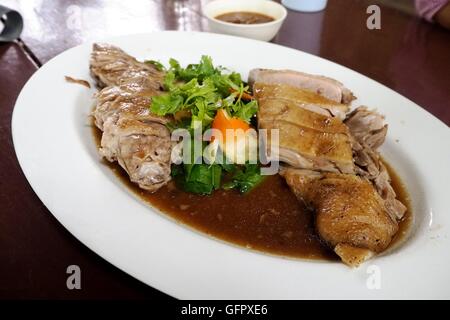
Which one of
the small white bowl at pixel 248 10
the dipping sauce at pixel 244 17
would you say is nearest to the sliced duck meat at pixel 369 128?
the small white bowl at pixel 248 10

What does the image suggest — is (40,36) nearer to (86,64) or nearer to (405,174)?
(86,64)

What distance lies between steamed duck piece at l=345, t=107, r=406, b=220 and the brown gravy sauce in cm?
9

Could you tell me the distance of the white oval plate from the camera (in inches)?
60.9

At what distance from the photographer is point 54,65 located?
2688mm

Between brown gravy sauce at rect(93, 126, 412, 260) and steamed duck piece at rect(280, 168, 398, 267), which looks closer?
steamed duck piece at rect(280, 168, 398, 267)

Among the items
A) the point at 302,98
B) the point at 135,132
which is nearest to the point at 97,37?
the point at 135,132

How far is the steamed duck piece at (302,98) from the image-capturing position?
8.00ft

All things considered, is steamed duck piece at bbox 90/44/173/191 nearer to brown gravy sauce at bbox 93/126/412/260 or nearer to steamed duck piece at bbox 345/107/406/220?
brown gravy sauce at bbox 93/126/412/260

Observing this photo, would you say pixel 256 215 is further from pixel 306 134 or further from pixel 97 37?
pixel 97 37

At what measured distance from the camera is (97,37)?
3537 mm

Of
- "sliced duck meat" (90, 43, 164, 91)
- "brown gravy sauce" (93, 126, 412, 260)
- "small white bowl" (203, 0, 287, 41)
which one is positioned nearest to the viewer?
"brown gravy sauce" (93, 126, 412, 260)

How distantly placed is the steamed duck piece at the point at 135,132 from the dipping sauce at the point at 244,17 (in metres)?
1.30

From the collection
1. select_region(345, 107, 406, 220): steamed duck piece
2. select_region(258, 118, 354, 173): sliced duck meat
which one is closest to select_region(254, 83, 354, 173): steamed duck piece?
select_region(258, 118, 354, 173): sliced duck meat
